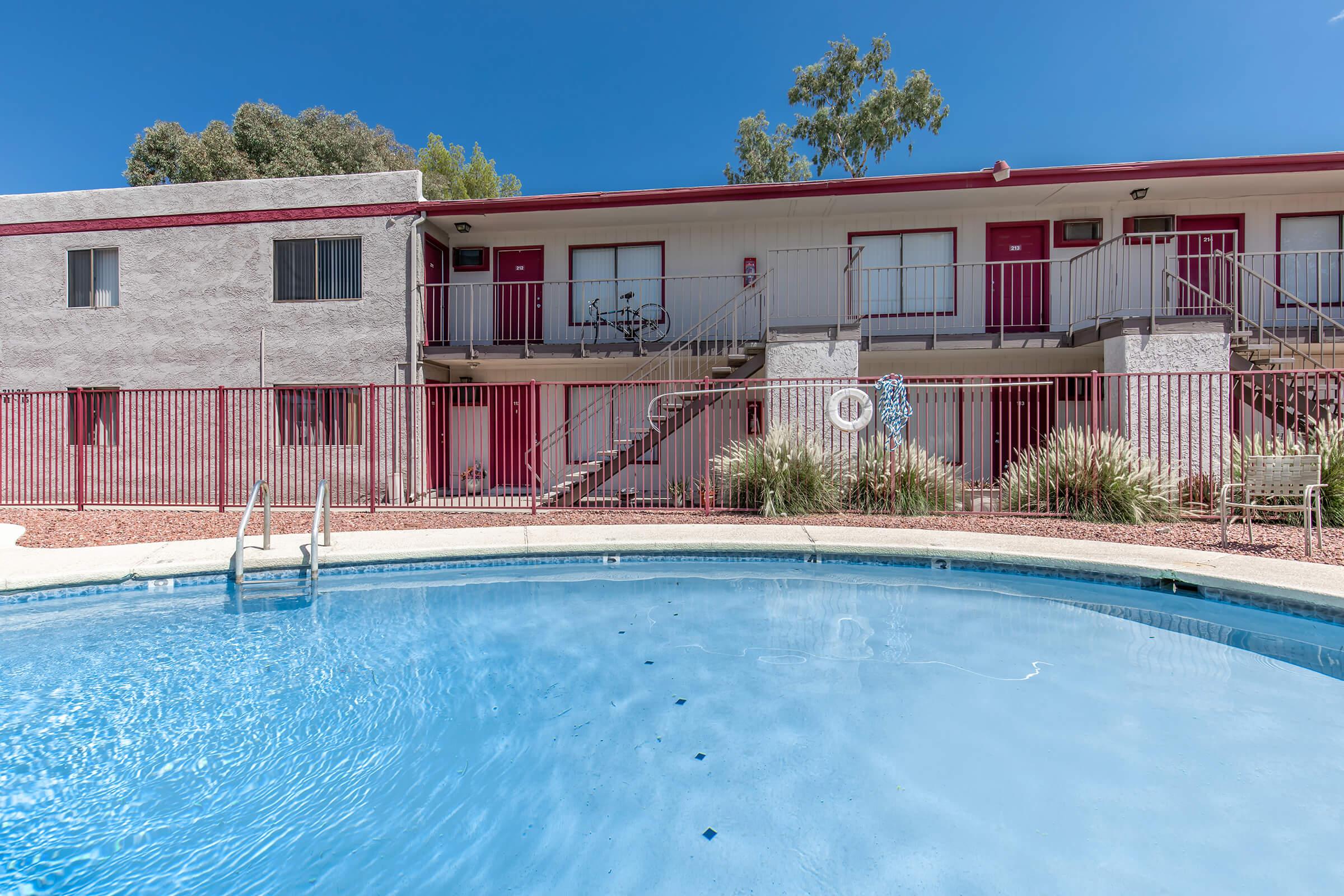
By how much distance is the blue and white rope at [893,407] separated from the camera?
32.3ft

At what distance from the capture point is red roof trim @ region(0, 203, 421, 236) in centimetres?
1312

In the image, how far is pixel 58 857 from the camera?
2904 millimetres

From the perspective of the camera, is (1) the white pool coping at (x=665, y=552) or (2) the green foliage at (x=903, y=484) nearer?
(1) the white pool coping at (x=665, y=552)

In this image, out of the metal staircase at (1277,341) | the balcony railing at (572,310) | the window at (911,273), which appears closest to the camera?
the metal staircase at (1277,341)

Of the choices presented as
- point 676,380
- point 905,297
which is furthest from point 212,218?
point 905,297

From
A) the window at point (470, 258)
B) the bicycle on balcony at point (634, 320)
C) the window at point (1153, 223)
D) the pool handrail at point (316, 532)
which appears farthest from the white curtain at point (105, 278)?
the window at point (1153, 223)

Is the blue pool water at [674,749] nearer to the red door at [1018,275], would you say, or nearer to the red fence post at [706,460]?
the red fence post at [706,460]

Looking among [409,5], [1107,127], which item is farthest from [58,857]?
[409,5]

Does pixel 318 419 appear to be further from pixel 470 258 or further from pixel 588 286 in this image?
pixel 588 286

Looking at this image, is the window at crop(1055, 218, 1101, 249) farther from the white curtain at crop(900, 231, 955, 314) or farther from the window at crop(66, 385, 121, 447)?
the window at crop(66, 385, 121, 447)

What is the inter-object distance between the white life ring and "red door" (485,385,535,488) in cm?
587

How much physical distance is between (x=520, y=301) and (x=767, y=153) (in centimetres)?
1906

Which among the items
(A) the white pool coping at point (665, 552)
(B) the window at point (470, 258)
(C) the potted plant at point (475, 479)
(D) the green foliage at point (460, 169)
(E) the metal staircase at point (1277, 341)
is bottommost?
(A) the white pool coping at point (665, 552)

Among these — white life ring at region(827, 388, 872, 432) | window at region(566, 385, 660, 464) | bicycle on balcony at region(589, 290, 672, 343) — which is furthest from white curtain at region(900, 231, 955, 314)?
window at region(566, 385, 660, 464)
